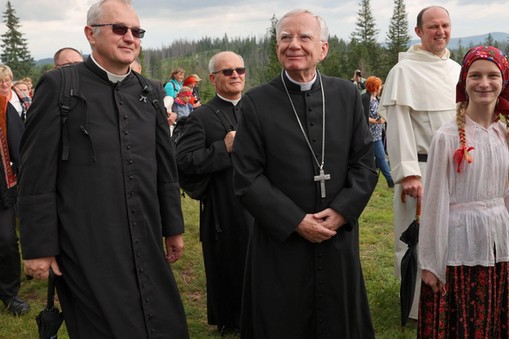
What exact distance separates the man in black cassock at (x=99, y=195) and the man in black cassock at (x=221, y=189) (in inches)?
50.3

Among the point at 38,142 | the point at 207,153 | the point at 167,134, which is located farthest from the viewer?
the point at 207,153

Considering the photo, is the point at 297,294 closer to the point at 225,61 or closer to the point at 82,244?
the point at 82,244

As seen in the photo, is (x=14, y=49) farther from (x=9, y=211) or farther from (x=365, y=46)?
(x=9, y=211)

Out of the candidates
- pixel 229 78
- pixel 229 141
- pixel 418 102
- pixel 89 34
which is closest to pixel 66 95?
pixel 89 34

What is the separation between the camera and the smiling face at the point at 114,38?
10.4ft

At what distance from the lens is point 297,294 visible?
3.31m

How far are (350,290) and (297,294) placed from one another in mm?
350

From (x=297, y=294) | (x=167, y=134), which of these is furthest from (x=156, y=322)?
(x=167, y=134)

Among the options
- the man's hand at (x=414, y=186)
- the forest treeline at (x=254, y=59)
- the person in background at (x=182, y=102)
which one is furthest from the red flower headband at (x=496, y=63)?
the forest treeline at (x=254, y=59)

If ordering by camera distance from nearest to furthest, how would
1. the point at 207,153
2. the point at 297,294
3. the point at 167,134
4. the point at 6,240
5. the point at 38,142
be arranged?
the point at 38,142
the point at 297,294
the point at 167,134
the point at 207,153
the point at 6,240

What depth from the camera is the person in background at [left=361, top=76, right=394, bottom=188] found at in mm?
11578

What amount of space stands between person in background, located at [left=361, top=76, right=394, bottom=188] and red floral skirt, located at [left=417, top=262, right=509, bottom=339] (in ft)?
26.8

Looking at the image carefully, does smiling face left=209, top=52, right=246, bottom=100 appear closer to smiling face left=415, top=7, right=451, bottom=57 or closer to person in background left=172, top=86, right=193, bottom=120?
smiling face left=415, top=7, right=451, bottom=57

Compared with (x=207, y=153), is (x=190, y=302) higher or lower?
lower
